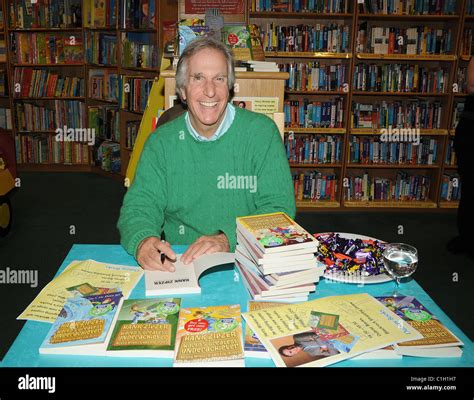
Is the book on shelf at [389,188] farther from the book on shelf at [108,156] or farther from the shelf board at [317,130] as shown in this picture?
the book on shelf at [108,156]

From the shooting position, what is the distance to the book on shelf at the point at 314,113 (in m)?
4.83

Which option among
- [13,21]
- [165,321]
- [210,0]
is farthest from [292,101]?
[165,321]

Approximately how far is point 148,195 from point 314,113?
3.35 m

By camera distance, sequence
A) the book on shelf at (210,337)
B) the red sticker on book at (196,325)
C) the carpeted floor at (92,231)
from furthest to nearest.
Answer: the carpeted floor at (92,231) → the red sticker on book at (196,325) → the book on shelf at (210,337)

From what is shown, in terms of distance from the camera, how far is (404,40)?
470cm

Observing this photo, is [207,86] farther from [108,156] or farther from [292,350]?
[108,156]

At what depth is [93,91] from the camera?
573 centimetres

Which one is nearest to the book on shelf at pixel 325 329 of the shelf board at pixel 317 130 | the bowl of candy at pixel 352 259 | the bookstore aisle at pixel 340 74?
the bowl of candy at pixel 352 259

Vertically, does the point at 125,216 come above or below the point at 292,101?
below

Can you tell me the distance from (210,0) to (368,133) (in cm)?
220

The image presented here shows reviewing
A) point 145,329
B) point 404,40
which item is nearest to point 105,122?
point 404,40

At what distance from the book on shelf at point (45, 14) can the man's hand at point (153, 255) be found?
484 cm

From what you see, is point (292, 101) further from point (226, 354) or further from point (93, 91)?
point (226, 354)

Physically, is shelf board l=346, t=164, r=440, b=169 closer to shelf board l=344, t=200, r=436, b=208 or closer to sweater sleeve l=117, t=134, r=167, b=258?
shelf board l=344, t=200, r=436, b=208
